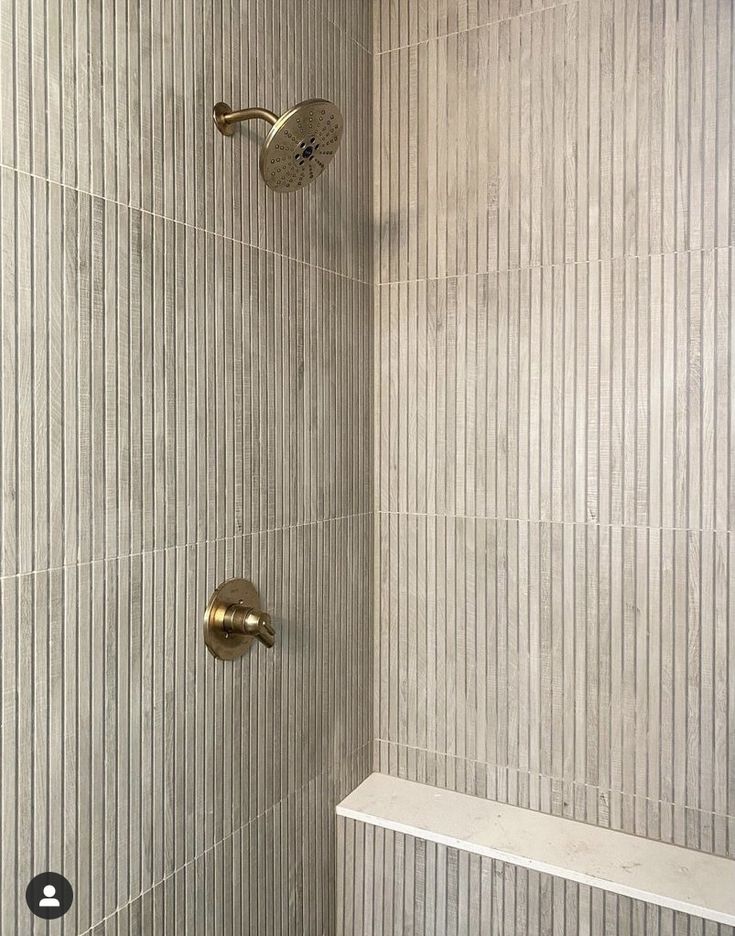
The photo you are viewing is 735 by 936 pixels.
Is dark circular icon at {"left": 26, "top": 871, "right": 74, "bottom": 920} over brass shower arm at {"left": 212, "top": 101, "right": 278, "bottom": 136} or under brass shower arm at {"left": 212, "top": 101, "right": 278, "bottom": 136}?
under

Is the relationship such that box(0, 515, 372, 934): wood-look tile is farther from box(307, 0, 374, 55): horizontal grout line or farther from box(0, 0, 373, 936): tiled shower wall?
box(307, 0, 374, 55): horizontal grout line

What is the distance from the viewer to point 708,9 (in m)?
1.17

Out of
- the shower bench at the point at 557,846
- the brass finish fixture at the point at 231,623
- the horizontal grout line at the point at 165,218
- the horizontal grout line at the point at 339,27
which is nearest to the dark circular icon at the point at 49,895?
the brass finish fixture at the point at 231,623

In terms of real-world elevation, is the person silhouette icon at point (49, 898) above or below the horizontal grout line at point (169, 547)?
below

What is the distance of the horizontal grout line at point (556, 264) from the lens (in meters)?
1.19

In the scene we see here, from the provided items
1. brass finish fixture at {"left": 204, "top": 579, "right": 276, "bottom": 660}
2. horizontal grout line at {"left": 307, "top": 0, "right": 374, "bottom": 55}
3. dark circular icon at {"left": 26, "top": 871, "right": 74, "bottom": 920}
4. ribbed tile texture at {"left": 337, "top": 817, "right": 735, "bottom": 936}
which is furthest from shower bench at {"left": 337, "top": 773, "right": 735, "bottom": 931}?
horizontal grout line at {"left": 307, "top": 0, "right": 374, "bottom": 55}

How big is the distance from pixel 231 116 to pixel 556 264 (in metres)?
0.62

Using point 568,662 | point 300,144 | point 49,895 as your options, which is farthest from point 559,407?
point 49,895

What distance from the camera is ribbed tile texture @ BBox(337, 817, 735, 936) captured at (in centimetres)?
113

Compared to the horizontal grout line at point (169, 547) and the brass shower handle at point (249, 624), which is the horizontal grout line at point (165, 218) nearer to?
the horizontal grout line at point (169, 547)

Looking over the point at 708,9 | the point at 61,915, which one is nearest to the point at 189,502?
the point at 61,915

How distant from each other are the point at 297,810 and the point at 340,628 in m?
0.32

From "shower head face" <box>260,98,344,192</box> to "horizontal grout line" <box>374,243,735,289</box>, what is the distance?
427 mm

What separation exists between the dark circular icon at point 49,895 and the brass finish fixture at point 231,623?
32 cm
